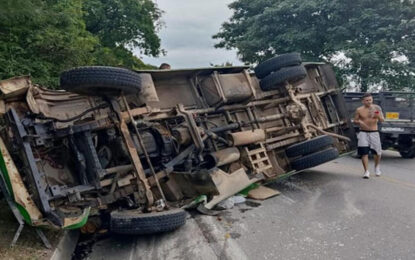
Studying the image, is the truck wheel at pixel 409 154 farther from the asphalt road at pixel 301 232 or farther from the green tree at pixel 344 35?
the green tree at pixel 344 35

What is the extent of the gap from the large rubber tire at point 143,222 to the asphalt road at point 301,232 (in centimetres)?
23

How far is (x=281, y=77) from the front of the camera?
6.37 metres

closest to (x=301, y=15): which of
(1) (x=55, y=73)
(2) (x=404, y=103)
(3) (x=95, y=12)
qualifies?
(2) (x=404, y=103)

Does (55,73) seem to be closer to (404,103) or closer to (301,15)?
(404,103)

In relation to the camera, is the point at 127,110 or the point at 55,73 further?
the point at 55,73

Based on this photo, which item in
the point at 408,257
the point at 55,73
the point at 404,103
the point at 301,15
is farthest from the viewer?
the point at 301,15

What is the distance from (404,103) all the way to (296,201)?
217 inches

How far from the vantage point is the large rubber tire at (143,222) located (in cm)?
382

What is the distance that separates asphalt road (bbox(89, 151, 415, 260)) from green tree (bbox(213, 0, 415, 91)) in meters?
10.4

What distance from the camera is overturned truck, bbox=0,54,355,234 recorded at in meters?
3.88

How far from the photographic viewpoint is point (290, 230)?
4.17 meters

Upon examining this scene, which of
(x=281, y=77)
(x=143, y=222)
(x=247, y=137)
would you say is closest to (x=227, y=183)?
(x=247, y=137)

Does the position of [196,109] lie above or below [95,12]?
below

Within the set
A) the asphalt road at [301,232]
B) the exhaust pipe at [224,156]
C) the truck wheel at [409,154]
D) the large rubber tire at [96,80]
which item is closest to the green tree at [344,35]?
the truck wheel at [409,154]
